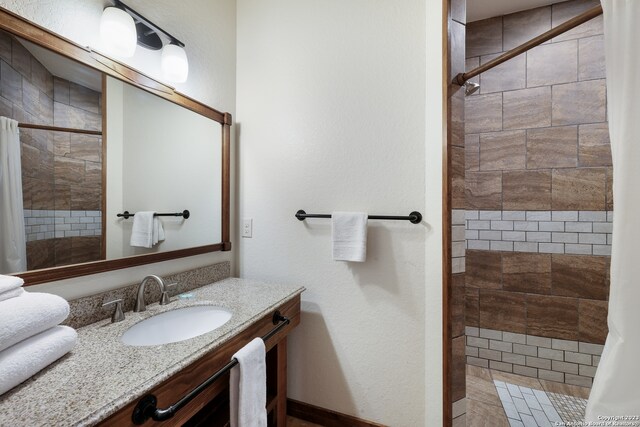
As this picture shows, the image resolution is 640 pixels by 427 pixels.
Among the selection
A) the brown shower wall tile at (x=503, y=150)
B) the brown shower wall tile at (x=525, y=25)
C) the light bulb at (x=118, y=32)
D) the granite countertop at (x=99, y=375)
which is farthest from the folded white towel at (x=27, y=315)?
the brown shower wall tile at (x=525, y=25)

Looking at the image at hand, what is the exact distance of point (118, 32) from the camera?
107cm

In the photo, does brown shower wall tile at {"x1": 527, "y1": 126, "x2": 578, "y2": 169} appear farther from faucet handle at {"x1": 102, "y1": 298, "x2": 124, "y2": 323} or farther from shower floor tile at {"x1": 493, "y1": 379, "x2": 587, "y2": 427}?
faucet handle at {"x1": 102, "y1": 298, "x2": 124, "y2": 323}

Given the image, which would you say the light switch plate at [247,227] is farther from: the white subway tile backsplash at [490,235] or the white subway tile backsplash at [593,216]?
the white subway tile backsplash at [593,216]

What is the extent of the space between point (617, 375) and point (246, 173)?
1.76 meters

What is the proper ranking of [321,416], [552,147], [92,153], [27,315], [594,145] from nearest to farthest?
[27,315], [92,153], [321,416], [594,145], [552,147]

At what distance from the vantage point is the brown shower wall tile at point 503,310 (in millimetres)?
2049

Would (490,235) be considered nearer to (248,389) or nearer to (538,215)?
(538,215)

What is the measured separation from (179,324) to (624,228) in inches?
61.5

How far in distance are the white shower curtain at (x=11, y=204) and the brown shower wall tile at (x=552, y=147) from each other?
2.71m

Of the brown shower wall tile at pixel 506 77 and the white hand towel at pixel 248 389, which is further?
the brown shower wall tile at pixel 506 77

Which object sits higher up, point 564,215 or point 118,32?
point 118,32

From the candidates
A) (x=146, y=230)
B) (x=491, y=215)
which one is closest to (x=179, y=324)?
(x=146, y=230)

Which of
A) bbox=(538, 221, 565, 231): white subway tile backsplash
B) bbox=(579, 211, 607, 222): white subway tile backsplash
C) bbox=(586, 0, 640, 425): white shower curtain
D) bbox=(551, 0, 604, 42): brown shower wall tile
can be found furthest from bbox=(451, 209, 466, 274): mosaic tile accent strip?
bbox=(551, 0, 604, 42): brown shower wall tile

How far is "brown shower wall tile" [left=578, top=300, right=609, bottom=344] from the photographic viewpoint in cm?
183
